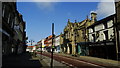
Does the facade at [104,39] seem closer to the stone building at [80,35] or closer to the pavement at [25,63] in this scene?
the stone building at [80,35]

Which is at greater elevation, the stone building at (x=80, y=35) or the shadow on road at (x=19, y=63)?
the stone building at (x=80, y=35)

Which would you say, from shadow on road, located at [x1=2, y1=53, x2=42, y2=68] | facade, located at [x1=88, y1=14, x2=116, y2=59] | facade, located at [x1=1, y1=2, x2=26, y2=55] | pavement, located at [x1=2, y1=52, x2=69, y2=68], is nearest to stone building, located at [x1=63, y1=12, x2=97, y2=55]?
facade, located at [x1=88, y1=14, x2=116, y2=59]

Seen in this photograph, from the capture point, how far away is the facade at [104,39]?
2499 centimetres

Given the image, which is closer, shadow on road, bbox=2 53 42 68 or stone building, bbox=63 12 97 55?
shadow on road, bbox=2 53 42 68

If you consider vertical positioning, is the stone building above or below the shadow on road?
above

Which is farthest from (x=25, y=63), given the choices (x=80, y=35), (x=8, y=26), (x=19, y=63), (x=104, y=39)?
(x=80, y=35)

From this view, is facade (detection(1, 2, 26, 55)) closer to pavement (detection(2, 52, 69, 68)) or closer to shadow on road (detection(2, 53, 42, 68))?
shadow on road (detection(2, 53, 42, 68))

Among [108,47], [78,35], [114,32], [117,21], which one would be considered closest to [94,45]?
[108,47]

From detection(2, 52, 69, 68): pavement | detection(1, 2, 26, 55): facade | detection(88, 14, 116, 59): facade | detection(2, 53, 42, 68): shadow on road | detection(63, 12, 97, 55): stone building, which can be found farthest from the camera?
detection(63, 12, 97, 55): stone building

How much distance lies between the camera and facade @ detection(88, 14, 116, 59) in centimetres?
2499

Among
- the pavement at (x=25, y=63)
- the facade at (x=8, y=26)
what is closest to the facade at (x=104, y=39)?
the pavement at (x=25, y=63)

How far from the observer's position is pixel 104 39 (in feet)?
91.3

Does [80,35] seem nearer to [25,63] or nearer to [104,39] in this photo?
[104,39]

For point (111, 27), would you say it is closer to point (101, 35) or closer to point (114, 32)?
point (114, 32)
